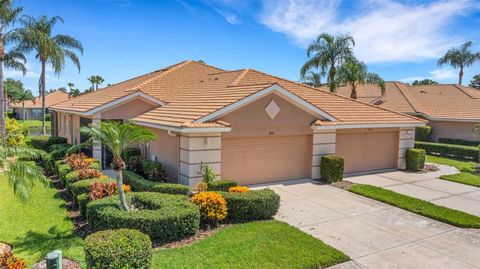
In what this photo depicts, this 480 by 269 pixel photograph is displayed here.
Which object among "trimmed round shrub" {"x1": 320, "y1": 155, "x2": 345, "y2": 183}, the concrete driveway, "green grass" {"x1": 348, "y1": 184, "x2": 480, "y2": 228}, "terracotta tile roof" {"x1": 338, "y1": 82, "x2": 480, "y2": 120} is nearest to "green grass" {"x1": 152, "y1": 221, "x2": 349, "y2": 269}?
the concrete driveway

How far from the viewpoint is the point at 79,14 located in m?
15.9

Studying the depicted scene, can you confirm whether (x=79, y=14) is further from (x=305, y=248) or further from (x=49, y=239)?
(x=305, y=248)

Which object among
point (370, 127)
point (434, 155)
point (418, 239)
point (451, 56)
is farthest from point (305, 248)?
point (451, 56)

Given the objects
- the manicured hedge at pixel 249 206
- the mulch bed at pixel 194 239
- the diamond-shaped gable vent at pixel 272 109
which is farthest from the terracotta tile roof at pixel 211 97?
the mulch bed at pixel 194 239

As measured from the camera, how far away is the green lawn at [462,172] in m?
16.4

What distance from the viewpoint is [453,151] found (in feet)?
79.6

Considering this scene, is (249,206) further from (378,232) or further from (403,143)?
(403,143)

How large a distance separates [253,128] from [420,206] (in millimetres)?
6627

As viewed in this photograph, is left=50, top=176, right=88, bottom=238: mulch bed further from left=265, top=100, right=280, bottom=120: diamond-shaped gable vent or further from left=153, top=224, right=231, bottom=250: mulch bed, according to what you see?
left=265, top=100, right=280, bottom=120: diamond-shaped gable vent

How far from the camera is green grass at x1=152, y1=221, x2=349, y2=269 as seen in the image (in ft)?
24.2

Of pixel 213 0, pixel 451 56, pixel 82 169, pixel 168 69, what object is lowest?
pixel 82 169

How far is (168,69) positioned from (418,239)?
62.7 feet

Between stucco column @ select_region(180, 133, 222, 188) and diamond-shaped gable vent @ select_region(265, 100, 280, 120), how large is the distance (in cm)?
250

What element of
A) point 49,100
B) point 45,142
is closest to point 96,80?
point 49,100
